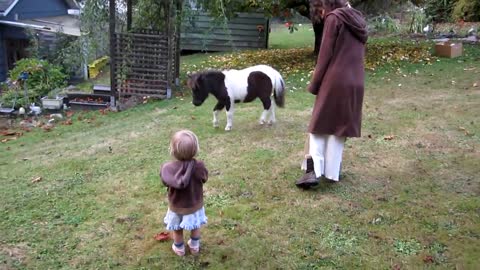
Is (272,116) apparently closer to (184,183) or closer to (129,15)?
(184,183)

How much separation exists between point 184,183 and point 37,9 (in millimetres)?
15753

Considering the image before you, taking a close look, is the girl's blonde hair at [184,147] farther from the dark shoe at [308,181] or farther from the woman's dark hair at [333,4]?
the woman's dark hair at [333,4]

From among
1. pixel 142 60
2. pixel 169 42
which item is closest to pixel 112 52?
pixel 142 60

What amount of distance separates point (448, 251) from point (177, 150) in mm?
2074

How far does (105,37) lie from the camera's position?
11.0 metres

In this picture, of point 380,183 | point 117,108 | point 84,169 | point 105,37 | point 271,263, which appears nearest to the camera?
point 271,263

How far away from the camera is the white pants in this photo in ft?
14.2

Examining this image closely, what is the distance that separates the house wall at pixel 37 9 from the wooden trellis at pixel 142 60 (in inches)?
281

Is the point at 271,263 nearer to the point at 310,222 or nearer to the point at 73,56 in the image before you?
the point at 310,222

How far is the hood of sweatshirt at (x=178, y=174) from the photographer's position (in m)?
3.12

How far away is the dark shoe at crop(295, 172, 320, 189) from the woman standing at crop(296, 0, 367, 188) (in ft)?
1.16

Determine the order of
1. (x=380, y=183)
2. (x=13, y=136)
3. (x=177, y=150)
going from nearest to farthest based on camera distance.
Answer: (x=177, y=150), (x=380, y=183), (x=13, y=136)

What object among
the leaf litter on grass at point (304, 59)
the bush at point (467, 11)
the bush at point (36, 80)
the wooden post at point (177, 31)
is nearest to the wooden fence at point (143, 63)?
the wooden post at point (177, 31)

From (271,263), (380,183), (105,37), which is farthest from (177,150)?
(105,37)
